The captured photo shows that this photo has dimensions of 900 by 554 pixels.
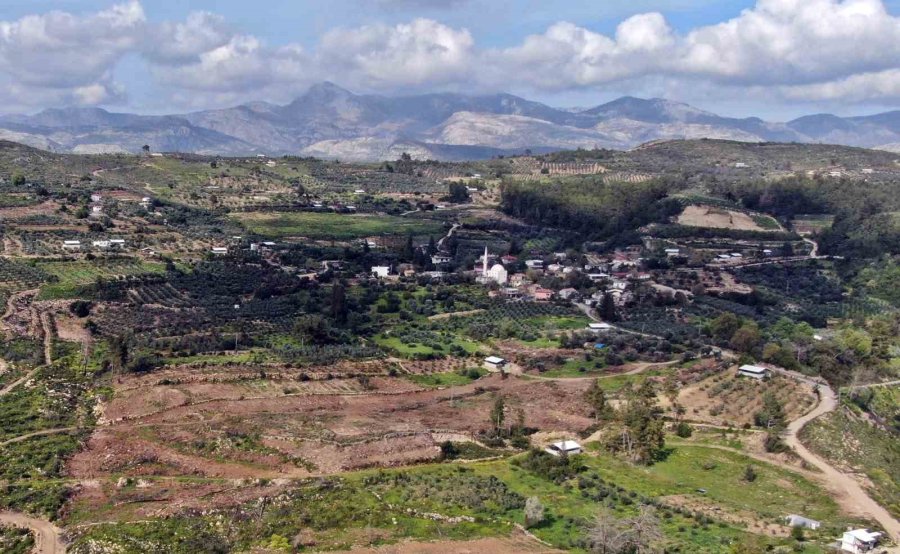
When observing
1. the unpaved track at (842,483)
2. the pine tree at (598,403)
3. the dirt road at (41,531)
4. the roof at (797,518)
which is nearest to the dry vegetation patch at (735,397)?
the unpaved track at (842,483)

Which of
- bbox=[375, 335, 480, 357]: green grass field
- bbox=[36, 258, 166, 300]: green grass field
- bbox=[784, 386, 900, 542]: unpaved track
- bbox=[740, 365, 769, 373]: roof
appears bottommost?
bbox=[784, 386, 900, 542]: unpaved track

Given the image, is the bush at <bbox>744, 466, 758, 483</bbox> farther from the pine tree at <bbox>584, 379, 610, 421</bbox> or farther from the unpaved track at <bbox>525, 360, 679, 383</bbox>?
the unpaved track at <bbox>525, 360, 679, 383</bbox>

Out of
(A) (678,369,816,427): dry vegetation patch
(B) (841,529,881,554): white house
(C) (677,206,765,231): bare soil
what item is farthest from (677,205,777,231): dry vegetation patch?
(B) (841,529,881,554): white house

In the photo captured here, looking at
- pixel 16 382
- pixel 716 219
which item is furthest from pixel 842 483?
pixel 716 219

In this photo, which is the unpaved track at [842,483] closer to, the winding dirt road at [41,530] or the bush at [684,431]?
the bush at [684,431]

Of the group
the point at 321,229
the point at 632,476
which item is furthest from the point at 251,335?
the point at 321,229
